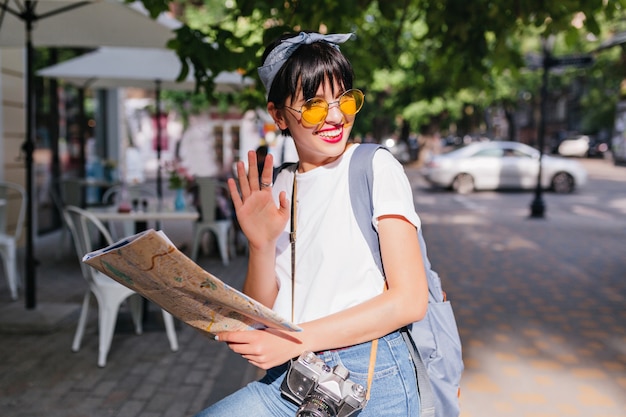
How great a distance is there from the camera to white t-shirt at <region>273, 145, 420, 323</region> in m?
1.51

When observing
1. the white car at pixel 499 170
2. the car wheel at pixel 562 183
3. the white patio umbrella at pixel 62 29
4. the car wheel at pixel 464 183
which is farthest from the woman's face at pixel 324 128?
the car wheel at pixel 562 183

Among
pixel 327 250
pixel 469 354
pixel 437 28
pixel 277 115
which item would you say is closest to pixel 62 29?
pixel 437 28

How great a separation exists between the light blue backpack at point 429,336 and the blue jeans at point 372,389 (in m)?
0.03

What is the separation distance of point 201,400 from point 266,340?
284cm

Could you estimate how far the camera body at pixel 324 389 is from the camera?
146 cm

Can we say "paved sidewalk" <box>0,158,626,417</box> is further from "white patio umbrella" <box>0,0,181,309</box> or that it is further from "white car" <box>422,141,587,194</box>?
"white car" <box>422,141,587,194</box>

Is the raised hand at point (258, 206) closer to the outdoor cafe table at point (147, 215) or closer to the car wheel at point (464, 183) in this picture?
the outdoor cafe table at point (147, 215)

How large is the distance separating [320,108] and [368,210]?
0.87 ft

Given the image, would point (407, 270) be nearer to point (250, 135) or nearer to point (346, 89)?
point (346, 89)

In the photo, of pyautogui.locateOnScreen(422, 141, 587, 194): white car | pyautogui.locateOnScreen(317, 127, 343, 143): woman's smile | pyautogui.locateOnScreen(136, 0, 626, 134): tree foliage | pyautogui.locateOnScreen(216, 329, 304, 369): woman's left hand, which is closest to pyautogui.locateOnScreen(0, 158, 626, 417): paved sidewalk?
pyautogui.locateOnScreen(136, 0, 626, 134): tree foliage

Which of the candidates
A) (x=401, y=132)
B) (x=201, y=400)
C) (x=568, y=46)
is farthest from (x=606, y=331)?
(x=401, y=132)

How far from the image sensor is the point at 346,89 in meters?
1.62

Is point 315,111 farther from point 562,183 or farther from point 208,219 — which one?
point 562,183

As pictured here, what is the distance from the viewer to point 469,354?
5070mm
